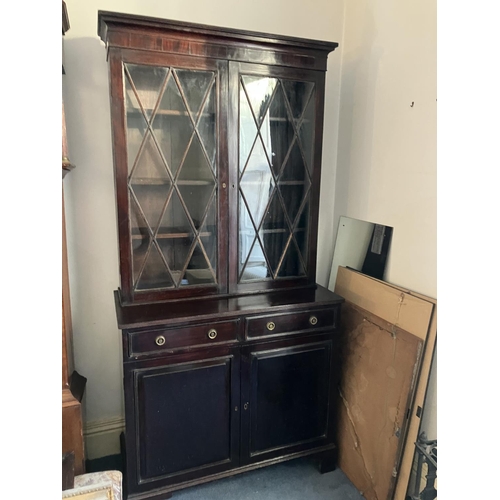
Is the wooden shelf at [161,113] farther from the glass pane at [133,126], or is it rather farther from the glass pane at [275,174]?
the glass pane at [275,174]

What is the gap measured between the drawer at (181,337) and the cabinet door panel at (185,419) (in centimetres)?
8

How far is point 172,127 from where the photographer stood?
178cm

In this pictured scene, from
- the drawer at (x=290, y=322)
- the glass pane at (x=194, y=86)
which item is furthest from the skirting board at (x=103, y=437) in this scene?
the glass pane at (x=194, y=86)

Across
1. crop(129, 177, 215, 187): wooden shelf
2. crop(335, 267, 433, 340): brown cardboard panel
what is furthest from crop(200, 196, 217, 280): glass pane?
crop(335, 267, 433, 340): brown cardboard panel

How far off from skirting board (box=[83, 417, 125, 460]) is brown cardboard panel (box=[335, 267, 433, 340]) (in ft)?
4.55

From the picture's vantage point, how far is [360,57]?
211 centimetres

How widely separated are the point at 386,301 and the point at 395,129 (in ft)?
2.58

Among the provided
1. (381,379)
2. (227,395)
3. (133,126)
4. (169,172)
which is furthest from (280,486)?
(133,126)

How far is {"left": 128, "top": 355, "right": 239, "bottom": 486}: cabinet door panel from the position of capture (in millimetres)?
1678

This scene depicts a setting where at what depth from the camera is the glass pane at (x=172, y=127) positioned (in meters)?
1.73

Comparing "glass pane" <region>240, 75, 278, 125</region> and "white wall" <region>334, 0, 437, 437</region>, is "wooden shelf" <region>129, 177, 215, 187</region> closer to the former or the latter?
"glass pane" <region>240, 75, 278, 125</region>
